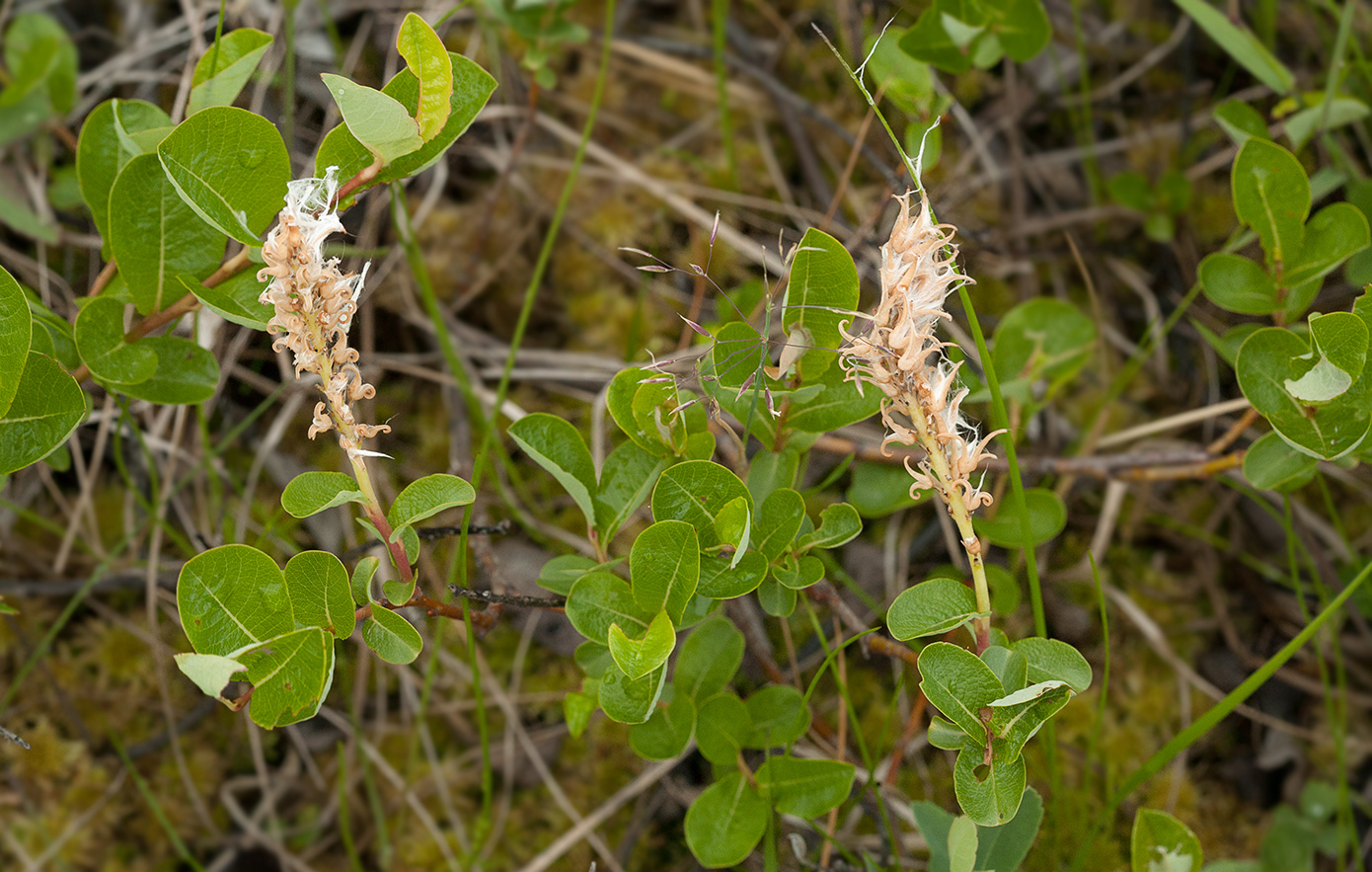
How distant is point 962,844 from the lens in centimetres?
122

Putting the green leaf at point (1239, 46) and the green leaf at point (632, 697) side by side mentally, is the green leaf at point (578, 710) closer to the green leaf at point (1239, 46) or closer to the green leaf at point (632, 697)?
the green leaf at point (632, 697)

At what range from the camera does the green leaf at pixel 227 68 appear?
1324 mm

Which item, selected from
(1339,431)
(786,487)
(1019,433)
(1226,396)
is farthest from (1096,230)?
(786,487)

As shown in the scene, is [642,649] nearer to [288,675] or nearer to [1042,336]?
[288,675]

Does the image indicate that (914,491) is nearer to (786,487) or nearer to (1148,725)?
(786,487)

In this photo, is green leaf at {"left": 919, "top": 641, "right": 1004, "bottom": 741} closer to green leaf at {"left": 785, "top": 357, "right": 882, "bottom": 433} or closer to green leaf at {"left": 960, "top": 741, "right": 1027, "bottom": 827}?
green leaf at {"left": 960, "top": 741, "right": 1027, "bottom": 827}

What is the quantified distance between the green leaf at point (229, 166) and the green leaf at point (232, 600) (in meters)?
0.42

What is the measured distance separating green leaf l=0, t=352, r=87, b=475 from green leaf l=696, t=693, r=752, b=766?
1.07 meters

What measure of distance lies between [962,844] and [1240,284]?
1142mm

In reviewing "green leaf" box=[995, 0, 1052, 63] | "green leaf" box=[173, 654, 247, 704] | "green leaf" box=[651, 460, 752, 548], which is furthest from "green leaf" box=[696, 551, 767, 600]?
"green leaf" box=[995, 0, 1052, 63]

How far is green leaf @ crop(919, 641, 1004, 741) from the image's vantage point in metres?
1.10

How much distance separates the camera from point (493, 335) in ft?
7.22

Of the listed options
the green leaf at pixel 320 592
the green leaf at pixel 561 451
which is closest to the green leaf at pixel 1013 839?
the green leaf at pixel 561 451

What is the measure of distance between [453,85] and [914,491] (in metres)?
0.84
